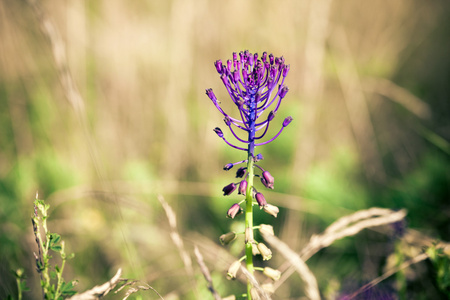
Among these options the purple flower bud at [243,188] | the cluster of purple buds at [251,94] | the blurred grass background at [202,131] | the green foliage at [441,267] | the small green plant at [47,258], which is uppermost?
the blurred grass background at [202,131]

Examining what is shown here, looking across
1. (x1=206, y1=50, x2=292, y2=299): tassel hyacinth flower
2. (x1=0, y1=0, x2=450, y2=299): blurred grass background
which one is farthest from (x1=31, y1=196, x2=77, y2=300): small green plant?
(x1=0, y1=0, x2=450, y2=299): blurred grass background

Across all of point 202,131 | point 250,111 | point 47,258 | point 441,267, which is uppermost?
point 202,131

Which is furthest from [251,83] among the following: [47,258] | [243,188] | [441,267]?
[441,267]

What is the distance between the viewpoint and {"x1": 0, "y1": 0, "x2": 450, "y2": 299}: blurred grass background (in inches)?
98.0

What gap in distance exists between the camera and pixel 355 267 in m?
2.31

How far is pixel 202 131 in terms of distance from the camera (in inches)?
137

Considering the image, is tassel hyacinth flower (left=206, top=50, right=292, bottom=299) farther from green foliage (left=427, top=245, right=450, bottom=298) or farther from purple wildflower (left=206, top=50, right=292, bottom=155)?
green foliage (left=427, top=245, right=450, bottom=298)

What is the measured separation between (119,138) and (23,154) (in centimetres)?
82

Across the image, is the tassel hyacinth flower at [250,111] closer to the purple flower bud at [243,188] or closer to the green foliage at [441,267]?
the purple flower bud at [243,188]

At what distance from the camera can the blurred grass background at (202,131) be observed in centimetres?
249

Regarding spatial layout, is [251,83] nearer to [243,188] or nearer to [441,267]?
[243,188]

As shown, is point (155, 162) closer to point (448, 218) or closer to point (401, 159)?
point (401, 159)

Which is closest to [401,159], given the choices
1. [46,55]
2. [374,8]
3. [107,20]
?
[374,8]

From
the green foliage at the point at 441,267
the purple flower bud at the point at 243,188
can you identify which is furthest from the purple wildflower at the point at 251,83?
the green foliage at the point at 441,267
